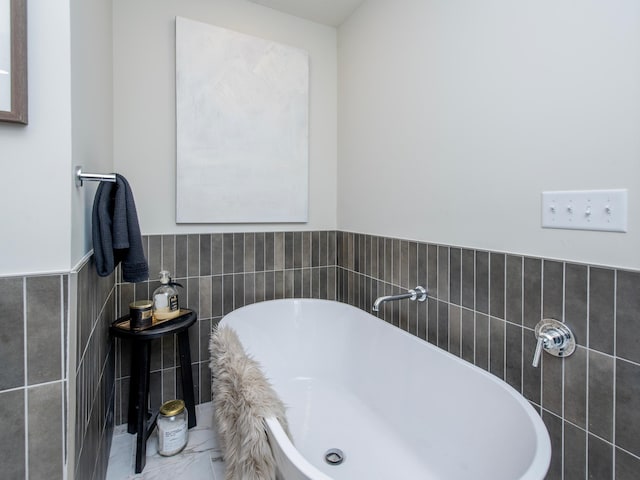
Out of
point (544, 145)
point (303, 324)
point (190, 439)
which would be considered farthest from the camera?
point (303, 324)

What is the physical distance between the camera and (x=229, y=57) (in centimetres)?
201

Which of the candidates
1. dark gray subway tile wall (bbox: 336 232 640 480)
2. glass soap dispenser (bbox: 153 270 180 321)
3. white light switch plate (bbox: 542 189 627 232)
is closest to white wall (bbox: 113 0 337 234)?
glass soap dispenser (bbox: 153 270 180 321)

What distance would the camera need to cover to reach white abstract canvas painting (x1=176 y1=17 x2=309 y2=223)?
6.32ft

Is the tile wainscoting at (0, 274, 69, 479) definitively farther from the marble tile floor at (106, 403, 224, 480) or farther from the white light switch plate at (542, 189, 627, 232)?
the white light switch plate at (542, 189, 627, 232)

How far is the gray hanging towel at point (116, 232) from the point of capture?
1079mm

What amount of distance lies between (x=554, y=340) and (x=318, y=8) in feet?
7.63

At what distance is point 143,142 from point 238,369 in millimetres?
1421

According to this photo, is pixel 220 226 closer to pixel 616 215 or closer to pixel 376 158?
pixel 376 158

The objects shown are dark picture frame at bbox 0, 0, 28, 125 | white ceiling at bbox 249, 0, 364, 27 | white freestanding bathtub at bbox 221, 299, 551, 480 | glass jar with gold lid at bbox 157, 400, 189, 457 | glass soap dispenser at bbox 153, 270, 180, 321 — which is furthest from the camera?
white ceiling at bbox 249, 0, 364, 27

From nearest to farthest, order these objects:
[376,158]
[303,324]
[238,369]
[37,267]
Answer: [37,267]
[238,369]
[376,158]
[303,324]

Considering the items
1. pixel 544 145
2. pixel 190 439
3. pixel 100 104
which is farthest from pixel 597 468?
pixel 100 104

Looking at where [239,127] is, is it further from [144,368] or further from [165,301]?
[144,368]

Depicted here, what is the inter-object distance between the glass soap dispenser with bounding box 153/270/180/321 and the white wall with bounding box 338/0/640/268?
1.24 meters

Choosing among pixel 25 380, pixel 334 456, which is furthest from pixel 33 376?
pixel 334 456
